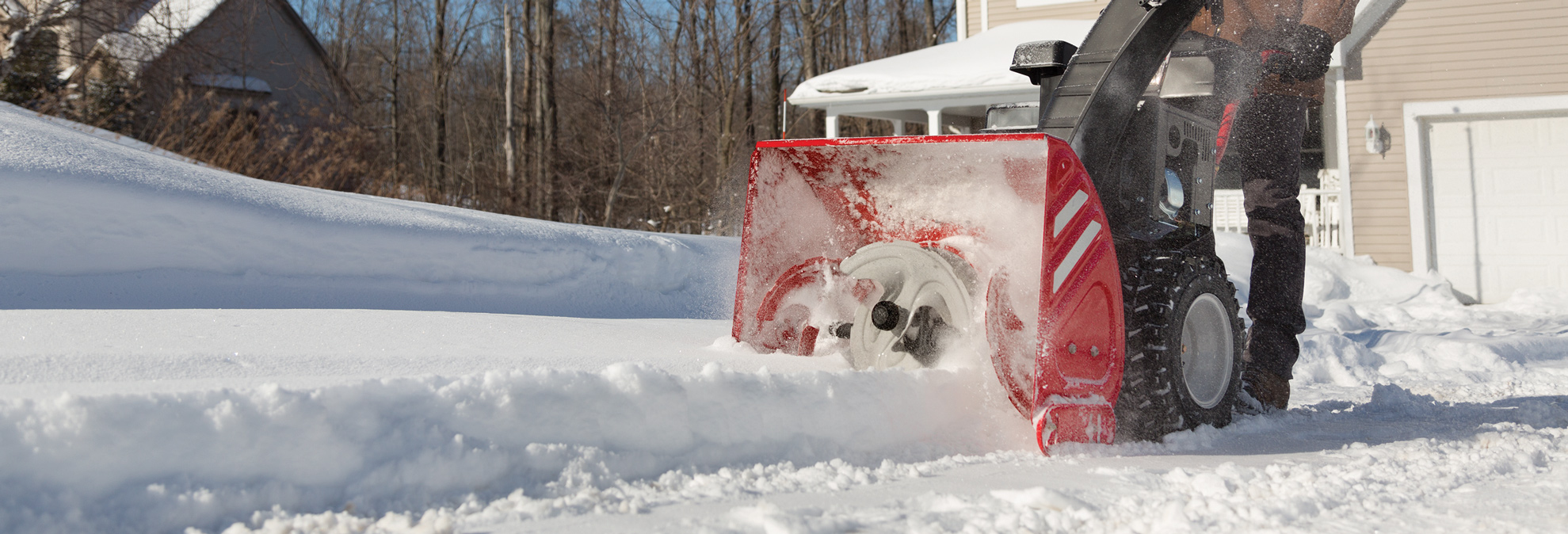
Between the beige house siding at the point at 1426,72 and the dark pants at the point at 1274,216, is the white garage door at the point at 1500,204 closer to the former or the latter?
the beige house siding at the point at 1426,72

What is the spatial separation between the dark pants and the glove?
0.21 meters

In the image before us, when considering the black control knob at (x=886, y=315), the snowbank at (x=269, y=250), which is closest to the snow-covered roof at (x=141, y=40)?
the snowbank at (x=269, y=250)

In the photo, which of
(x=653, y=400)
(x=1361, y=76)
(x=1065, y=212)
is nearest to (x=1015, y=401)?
(x=1065, y=212)

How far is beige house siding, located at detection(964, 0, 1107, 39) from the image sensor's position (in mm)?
13188

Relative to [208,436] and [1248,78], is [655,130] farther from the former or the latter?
[208,436]

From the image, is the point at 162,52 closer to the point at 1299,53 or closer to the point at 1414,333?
the point at 1299,53

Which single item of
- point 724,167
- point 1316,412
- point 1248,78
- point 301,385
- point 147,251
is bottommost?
point 1316,412

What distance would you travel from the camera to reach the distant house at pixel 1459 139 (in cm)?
1057

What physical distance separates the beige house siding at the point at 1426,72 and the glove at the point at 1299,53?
876cm

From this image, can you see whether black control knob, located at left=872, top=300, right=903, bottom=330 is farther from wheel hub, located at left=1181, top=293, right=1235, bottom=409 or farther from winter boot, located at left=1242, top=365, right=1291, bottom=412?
winter boot, located at left=1242, top=365, right=1291, bottom=412

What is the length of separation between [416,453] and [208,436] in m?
0.37

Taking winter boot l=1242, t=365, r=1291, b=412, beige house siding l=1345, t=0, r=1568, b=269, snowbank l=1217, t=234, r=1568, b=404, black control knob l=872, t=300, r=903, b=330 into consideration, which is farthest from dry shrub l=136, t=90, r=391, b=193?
beige house siding l=1345, t=0, r=1568, b=269

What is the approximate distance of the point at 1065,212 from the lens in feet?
9.41

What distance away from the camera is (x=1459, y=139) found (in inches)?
431
